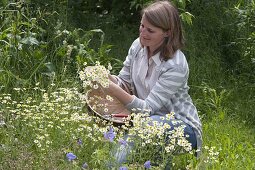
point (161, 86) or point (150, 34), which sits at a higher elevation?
point (150, 34)

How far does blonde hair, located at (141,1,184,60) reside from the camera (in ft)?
14.1

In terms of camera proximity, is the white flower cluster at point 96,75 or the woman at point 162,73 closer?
the white flower cluster at point 96,75

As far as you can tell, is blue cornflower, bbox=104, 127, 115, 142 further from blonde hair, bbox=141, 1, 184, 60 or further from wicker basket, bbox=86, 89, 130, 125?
blonde hair, bbox=141, 1, 184, 60

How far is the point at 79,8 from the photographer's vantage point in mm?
7434

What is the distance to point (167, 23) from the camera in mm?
4324

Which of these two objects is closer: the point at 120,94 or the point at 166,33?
the point at 120,94

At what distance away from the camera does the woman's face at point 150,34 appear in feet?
14.1

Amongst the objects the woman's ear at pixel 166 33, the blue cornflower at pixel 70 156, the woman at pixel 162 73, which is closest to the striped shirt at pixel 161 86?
the woman at pixel 162 73

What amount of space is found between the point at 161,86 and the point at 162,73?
0.30 feet

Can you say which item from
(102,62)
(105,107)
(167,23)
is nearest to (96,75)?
(105,107)

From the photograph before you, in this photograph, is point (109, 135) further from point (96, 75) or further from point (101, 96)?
point (101, 96)

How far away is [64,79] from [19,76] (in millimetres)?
337

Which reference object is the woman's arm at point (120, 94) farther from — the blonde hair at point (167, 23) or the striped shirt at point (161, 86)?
the blonde hair at point (167, 23)

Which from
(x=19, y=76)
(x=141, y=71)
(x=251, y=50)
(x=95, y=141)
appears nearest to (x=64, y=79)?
(x=19, y=76)
